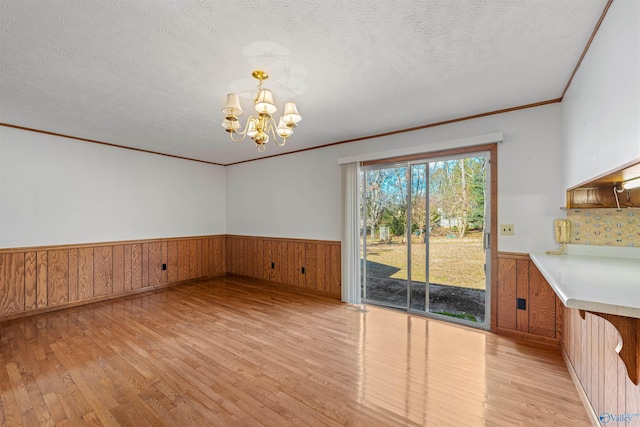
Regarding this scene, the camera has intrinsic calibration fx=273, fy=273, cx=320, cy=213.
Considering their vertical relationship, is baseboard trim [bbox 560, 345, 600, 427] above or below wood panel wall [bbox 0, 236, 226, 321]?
below

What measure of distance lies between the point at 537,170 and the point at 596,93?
1295 mm

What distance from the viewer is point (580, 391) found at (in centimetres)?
196

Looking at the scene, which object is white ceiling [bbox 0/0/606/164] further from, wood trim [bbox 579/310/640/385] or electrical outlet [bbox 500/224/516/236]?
wood trim [bbox 579/310/640/385]

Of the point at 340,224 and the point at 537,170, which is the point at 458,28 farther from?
the point at 340,224

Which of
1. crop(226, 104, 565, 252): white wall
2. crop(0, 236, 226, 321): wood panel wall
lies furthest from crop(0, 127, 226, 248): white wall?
A: crop(226, 104, 565, 252): white wall

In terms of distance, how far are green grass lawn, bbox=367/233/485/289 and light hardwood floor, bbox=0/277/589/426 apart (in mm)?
558

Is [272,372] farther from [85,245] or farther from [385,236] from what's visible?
[85,245]

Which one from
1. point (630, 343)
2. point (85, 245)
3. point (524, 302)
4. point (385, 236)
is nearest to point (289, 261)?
point (385, 236)

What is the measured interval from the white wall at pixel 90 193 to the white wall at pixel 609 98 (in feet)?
18.7

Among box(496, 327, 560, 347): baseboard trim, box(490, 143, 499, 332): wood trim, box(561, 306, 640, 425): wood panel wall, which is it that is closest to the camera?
box(561, 306, 640, 425): wood panel wall

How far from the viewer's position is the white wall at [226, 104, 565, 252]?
2779 mm

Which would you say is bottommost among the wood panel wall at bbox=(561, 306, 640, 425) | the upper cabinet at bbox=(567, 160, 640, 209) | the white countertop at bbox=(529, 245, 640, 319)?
the wood panel wall at bbox=(561, 306, 640, 425)

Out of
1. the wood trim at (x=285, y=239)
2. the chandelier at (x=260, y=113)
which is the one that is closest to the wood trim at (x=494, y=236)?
the wood trim at (x=285, y=239)

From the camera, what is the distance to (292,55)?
194 centimetres
